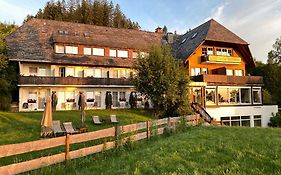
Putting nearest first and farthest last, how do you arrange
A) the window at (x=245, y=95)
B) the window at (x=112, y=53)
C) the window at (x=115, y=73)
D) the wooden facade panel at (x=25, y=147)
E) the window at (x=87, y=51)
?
1. the wooden facade panel at (x=25, y=147)
2. the window at (x=87, y=51)
3. the window at (x=115, y=73)
4. the window at (x=245, y=95)
5. the window at (x=112, y=53)

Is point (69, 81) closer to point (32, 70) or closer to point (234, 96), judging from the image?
point (32, 70)

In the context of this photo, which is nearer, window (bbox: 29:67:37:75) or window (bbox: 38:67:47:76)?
window (bbox: 29:67:37:75)

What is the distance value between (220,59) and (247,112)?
7.40 metres

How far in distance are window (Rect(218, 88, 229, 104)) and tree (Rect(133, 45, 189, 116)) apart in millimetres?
8717

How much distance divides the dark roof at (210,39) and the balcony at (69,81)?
27.9 feet

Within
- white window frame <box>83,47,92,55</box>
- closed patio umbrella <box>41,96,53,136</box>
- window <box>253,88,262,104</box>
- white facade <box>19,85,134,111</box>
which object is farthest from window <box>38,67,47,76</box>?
window <box>253,88,262,104</box>

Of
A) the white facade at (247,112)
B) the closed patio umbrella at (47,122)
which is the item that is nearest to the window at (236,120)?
the white facade at (247,112)

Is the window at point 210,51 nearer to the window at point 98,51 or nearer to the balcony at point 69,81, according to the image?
the balcony at point 69,81

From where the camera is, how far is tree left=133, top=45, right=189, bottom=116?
27.1 meters

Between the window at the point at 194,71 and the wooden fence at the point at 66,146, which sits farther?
the window at the point at 194,71

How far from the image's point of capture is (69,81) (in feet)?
109

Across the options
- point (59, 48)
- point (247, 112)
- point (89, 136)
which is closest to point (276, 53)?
point (247, 112)

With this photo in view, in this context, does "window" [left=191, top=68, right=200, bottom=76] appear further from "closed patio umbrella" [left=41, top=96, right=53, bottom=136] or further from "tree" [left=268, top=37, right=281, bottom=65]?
"closed patio umbrella" [left=41, top=96, right=53, bottom=136]

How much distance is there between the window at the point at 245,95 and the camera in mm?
37619
